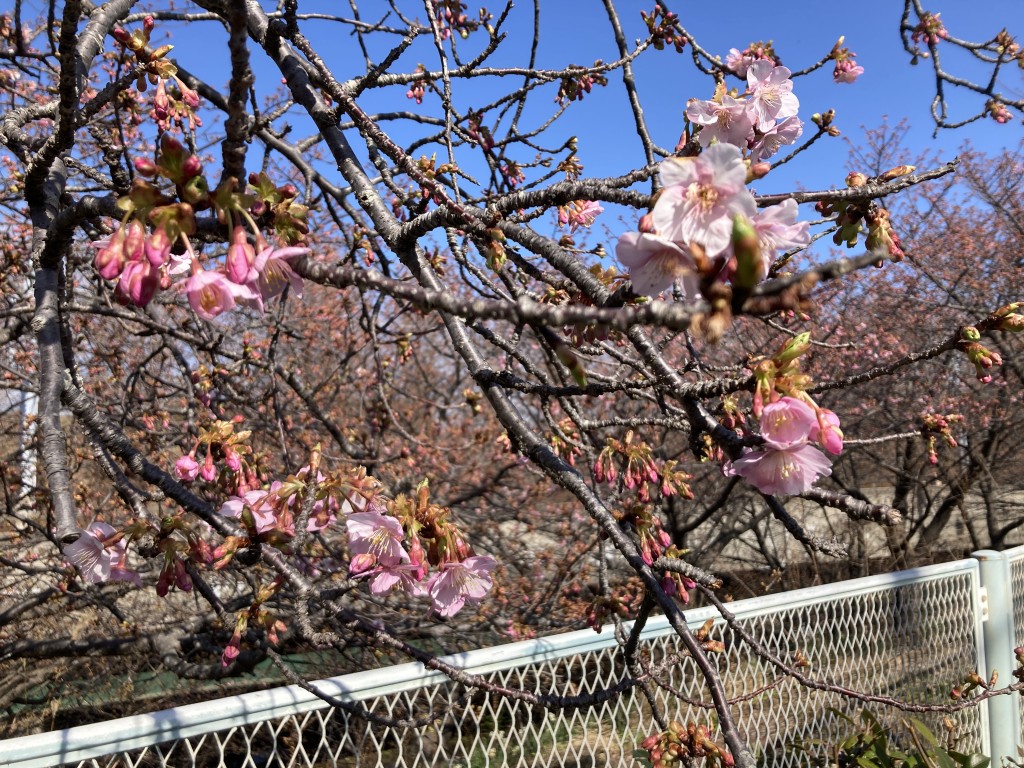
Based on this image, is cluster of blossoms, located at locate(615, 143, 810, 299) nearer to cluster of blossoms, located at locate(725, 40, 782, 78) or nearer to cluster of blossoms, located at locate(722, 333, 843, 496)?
cluster of blossoms, located at locate(722, 333, 843, 496)

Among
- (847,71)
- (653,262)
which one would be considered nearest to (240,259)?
(653,262)

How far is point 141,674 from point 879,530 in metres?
8.17

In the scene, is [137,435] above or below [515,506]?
above

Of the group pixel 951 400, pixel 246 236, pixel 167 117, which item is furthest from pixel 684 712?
pixel 951 400

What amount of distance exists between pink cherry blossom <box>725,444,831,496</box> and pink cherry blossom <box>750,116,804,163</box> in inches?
24.8

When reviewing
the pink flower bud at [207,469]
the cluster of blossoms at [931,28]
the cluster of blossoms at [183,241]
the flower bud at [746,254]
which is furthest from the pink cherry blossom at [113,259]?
the cluster of blossoms at [931,28]

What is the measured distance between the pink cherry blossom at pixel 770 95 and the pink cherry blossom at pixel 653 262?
634 millimetres

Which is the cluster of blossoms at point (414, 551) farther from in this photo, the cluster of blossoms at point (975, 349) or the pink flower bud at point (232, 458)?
the cluster of blossoms at point (975, 349)

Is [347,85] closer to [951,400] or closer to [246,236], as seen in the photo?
[246,236]

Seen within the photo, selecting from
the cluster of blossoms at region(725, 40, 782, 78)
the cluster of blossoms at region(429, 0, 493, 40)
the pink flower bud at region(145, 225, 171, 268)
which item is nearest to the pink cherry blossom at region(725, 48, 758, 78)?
the cluster of blossoms at region(725, 40, 782, 78)

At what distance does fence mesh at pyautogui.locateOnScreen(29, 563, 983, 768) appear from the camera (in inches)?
85.7

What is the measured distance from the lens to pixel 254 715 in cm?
174

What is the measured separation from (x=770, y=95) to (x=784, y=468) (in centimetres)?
84

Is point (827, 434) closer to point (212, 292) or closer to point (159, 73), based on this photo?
point (212, 292)
